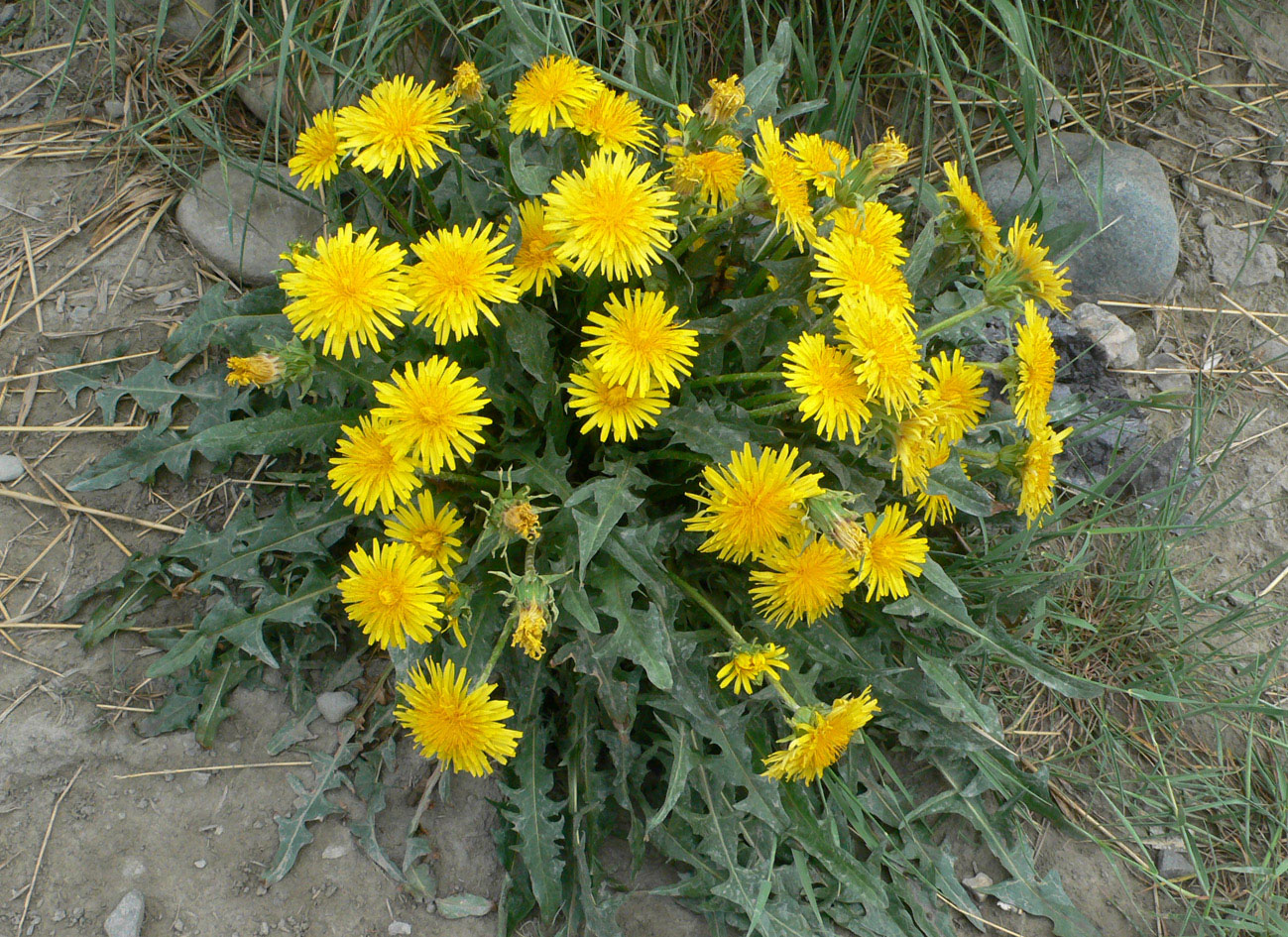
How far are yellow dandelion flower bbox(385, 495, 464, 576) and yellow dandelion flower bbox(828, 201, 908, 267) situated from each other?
0.96 meters

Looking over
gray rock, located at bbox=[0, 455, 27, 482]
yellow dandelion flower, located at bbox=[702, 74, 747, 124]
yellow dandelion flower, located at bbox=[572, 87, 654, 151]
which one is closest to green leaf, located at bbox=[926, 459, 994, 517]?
yellow dandelion flower, located at bbox=[702, 74, 747, 124]

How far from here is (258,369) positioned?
5.26 feet

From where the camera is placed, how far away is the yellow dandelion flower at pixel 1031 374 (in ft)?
5.71

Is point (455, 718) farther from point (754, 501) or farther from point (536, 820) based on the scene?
point (754, 501)

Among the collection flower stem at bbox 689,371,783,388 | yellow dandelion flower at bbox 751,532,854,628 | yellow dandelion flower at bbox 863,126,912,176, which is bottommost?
yellow dandelion flower at bbox 751,532,854,628

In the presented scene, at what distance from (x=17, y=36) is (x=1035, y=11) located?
2.77 metres

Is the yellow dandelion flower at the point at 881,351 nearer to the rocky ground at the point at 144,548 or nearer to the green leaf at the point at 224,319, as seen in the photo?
the rocky ground at the point at 144,548

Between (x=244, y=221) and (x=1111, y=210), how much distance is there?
2.56 meters

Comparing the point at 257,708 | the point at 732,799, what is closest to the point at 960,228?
the point at 732,799

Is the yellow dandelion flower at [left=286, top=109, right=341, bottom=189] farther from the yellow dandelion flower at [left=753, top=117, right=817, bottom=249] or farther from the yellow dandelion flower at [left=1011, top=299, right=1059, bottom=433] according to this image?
the yellow dandelion flower at [left=1011, top=299, right=1059, bottom=433]

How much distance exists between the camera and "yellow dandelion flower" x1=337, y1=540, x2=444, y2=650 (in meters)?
1.64

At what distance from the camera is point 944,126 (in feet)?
9.36

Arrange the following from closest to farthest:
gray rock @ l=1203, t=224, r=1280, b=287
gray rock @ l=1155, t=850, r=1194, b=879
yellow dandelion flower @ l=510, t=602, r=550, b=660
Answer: yellow dandelion flower @ l=510, t=602, r=550, b=660, gray rock @ l=1155, t=850, r=1194, b=879, gray rock @ l=1203, t=224, r=1280, b=287

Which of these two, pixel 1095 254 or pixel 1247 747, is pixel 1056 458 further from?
pixel 1247 747
